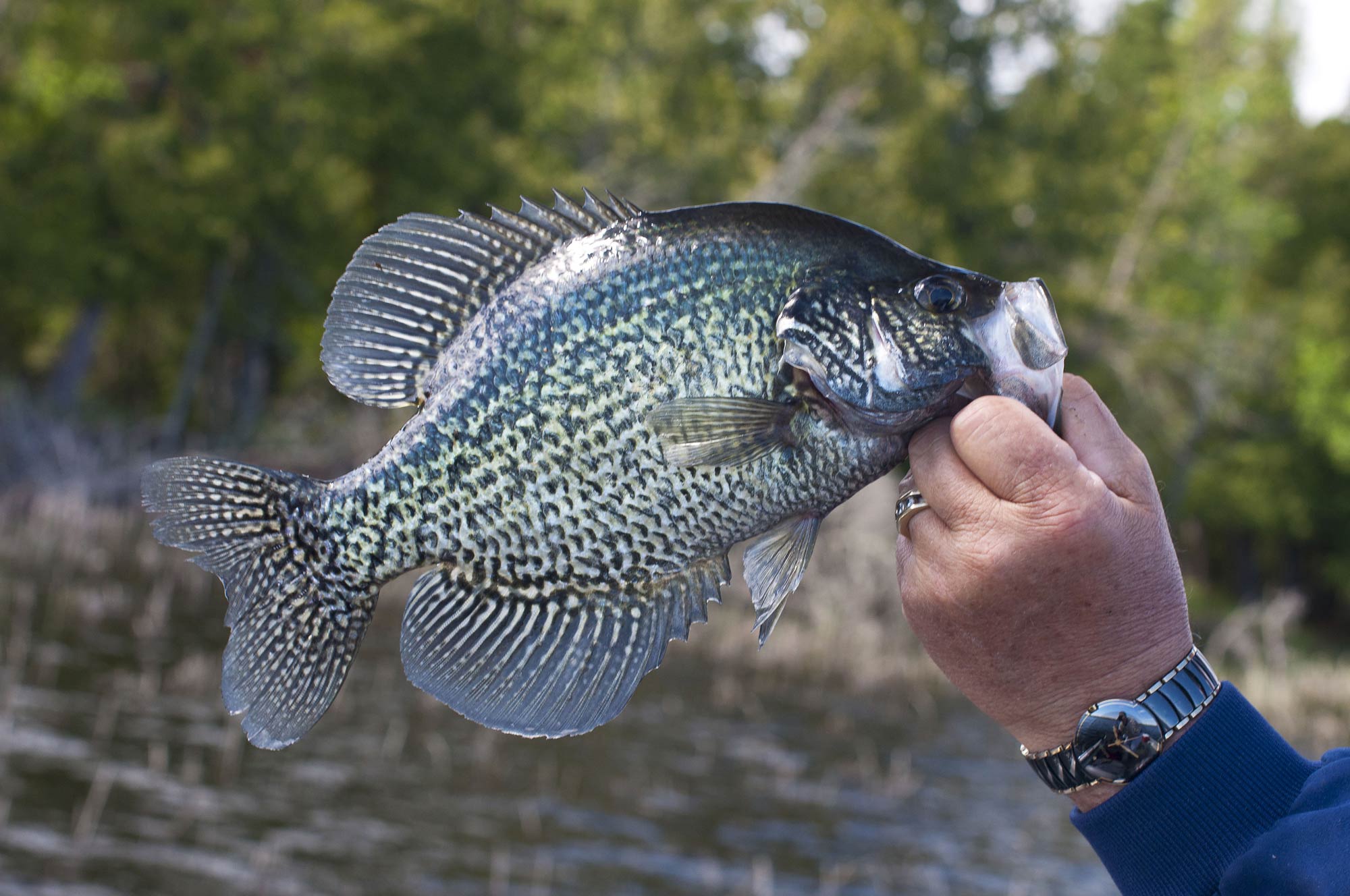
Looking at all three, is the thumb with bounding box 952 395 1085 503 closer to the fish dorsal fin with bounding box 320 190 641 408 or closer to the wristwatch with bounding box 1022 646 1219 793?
the wristwatch with bounding box 1022 646 1219 793

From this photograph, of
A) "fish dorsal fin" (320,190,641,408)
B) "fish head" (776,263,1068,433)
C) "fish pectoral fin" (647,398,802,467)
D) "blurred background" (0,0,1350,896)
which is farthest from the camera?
"blurred background" (0,0,1350,896)

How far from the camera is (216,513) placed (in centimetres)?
219

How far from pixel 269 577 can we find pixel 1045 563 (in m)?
1.29

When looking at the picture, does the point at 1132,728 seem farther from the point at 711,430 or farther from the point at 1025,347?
the point at 711,430

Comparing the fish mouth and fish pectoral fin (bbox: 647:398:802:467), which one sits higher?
the fish mouth

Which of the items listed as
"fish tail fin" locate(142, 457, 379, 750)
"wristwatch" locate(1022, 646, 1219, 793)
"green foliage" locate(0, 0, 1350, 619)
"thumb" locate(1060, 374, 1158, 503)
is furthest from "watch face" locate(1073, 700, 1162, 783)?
"green foliage" locate(0, 0, 1350, 619)

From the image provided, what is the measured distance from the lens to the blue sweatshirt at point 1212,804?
76.7 inches

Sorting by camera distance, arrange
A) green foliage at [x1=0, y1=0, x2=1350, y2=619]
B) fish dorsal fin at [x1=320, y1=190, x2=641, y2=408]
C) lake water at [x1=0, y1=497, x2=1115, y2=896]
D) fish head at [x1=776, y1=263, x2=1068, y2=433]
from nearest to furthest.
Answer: fish head at [x1=776, y1=263, x2=1068, y2=433], fish dorsal fin at [x1=320, y1=190, x2=641, y2=408], lake water at [x1=0, y1=497, x2=1115, y2=896], green foliage at [x1=0, y1=0, x2=1350, y2=619]

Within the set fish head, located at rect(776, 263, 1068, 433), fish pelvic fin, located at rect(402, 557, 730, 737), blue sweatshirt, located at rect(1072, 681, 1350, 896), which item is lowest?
blue sweatshirt, located at rect(1072, 681, 1350, 896)

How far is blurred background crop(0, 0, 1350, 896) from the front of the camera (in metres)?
11.6

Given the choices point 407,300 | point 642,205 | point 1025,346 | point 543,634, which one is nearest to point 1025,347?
point 1025,346

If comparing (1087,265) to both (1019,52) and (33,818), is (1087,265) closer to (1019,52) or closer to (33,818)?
(1019,52)

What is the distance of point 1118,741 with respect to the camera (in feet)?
6.54

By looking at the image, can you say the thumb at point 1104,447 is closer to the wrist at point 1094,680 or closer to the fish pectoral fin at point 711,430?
the wrist at point 1094,680
